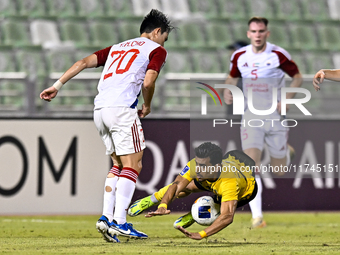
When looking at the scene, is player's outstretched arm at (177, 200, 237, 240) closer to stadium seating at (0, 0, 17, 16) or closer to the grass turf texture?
the grass turf texture

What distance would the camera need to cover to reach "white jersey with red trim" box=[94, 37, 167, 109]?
5.46m

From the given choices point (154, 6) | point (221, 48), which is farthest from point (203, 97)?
point (154, 6)

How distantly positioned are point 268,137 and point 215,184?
201cm

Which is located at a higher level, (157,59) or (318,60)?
(318,60)

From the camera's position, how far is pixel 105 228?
519 cm

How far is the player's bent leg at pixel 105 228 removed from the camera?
515 centimetres

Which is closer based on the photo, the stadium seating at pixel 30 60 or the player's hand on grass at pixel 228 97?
the player's hand on grass at pixel 228 97

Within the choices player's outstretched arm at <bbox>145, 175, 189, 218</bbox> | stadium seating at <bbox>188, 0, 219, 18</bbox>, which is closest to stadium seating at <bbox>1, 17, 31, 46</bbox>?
stadium seating at <bbox>188, 0, 219, 18</bbox>

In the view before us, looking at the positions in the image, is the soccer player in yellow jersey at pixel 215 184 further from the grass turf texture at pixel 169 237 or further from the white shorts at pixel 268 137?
the white shorts at pixel 268 137

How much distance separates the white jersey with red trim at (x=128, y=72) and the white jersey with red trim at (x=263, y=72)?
1.98 m

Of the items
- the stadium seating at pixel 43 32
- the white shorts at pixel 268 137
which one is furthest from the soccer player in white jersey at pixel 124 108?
the stadium seating at pixel 43 32

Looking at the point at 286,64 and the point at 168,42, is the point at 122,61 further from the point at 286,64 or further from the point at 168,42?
the point at 168,42

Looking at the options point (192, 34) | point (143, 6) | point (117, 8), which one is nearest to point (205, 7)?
point (192, 34)

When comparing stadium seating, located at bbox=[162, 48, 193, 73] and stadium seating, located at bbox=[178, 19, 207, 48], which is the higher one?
stadium seating, located at bbox=[178, 19, 207, 48]
